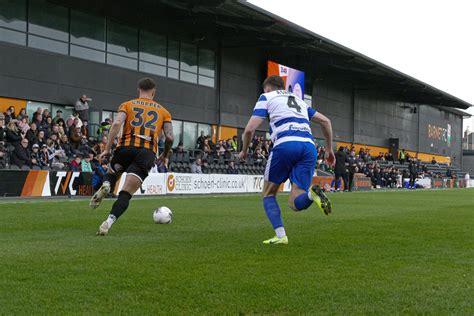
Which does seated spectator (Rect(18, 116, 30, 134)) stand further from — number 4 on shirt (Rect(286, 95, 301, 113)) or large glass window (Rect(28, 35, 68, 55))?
number 4 on shirt (Rect(286, 95, 301, 113))

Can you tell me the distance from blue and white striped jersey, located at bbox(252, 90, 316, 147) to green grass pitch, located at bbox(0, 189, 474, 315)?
1.31m

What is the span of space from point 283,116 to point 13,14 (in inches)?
777

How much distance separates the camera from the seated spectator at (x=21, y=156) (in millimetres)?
19469

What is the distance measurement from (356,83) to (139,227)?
45849mm

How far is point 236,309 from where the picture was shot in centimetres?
421

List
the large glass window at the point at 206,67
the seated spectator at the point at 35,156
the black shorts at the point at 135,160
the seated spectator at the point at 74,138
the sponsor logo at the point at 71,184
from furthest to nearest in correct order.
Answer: the large glass window at the point at 206,67, the seated spectator at the point at 74,138, the seated spectator at the point at 35,156, the sponsor logo at the point at 71,184, the black shorts at the point at 135,160

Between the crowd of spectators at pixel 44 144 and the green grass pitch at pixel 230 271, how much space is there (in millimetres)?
10217

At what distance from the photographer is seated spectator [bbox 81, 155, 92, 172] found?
21002mm

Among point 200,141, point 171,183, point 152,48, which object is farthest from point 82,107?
point 200,141

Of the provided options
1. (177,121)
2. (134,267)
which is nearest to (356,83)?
(177,121)

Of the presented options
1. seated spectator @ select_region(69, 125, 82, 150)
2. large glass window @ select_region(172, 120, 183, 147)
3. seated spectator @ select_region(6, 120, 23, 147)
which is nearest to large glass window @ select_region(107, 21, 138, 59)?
large glass window @ select_region(172, 120, 183, 147)

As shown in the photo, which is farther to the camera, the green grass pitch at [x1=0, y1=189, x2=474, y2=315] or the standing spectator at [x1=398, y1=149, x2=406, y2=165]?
the standing spectator at [x1=398, y1=149, x2=406, y2=165]

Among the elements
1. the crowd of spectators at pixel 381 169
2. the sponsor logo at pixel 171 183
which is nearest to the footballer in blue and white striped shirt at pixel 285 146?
the sponsor logo at pixel 171 183

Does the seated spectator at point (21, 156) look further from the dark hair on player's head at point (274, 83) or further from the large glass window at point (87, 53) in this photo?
the dark hair on player's head at point (274, 83)
